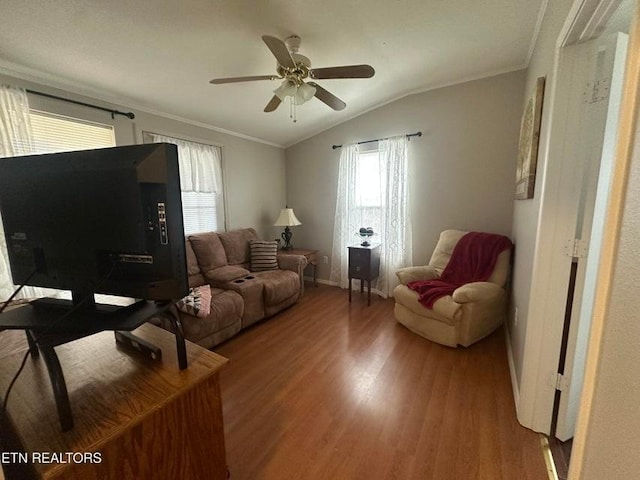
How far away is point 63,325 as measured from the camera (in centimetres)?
78

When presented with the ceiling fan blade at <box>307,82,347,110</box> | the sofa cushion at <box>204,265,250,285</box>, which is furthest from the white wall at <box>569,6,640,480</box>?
the sofa cushion at <box>204,265,250,285</box>

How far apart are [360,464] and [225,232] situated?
2.84 m

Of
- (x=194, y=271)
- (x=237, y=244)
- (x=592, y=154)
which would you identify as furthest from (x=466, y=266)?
(x=194, y=271)

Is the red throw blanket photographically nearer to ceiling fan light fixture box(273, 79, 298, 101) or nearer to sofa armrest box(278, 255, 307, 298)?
sofa armrest box(278, 255, 307, 298)

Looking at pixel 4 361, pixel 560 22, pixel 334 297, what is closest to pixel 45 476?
pixel 4 361

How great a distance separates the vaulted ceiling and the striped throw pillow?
5.63ft

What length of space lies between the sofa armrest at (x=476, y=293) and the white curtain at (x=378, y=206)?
1143mm

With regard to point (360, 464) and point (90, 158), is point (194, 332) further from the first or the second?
point (90, 158)

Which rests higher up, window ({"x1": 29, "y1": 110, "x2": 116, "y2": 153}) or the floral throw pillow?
window ({"x1": 29, "y1": 110, "x2": 116, "y2": 153})

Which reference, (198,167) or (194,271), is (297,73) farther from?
(194,271)

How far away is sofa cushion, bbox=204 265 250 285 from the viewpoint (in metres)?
2.79

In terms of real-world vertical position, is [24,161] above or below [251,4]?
below

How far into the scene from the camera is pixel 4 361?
0.99 meters

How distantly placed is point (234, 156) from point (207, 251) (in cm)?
146
